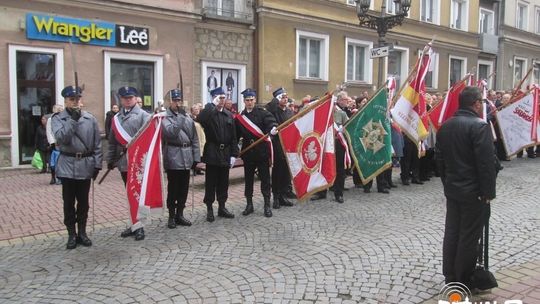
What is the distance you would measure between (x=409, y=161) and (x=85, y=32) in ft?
29.5

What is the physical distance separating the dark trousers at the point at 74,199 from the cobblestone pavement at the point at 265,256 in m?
0.37

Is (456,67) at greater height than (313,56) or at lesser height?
greater

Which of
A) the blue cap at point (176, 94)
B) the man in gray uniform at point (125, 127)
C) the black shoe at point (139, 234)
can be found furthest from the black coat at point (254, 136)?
the black shoe at point (139, 234)

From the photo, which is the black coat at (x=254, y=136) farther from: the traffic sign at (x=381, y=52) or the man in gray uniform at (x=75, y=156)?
the traffic sign at (x=381, y=52)

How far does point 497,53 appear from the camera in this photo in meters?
27.6

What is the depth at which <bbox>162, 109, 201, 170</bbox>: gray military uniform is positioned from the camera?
6.82 metres

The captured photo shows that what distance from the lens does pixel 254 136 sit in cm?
775

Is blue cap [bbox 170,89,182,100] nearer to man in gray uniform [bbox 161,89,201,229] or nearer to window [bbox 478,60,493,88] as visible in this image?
man in gray uniform [bbox 161,89,201,229]

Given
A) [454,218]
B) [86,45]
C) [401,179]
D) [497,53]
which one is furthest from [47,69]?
[497,53]

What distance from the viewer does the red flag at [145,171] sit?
621cm

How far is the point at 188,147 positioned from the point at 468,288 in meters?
4.06

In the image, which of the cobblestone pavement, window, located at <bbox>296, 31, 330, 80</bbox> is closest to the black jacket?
the cobblestone pavement

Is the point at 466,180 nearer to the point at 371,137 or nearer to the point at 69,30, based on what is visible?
the point at 371,137

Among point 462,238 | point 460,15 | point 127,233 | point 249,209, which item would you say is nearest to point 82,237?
point 127,233
